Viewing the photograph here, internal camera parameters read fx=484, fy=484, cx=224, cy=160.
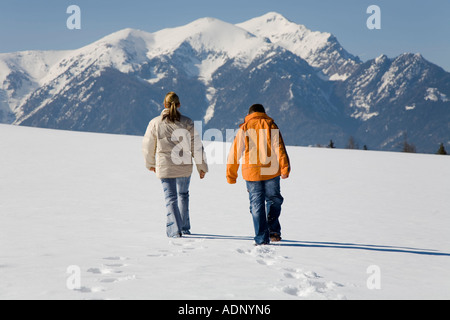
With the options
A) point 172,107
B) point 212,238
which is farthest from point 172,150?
point 212,238

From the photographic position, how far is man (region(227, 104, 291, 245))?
721 centimetres

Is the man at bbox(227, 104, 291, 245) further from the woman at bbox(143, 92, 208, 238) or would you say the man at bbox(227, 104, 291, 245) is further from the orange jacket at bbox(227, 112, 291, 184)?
the woman at bbox(143, 92, 208, 238)

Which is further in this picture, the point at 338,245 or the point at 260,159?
the point at 338,245

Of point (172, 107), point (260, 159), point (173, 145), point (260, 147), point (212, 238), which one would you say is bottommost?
point (212, 238)

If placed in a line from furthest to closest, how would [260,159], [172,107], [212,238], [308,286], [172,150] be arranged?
[212,238] → [172,150] → [172,107] → [260,159] → [308,286]

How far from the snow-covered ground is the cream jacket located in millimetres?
1149

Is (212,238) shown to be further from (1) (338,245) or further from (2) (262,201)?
(1) (338,245)

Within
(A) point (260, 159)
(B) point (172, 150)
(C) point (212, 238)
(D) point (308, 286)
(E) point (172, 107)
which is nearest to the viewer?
(D) point (308, 286)

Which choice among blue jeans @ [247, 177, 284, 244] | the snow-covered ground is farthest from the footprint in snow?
blue jeans @ [247, 177, 284, 244]

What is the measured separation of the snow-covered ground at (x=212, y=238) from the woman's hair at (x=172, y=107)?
1935mm

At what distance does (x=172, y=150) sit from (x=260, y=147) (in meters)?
1.45

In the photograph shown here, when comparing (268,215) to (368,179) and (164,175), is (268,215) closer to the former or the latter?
(164,175)

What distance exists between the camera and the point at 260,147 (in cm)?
726
